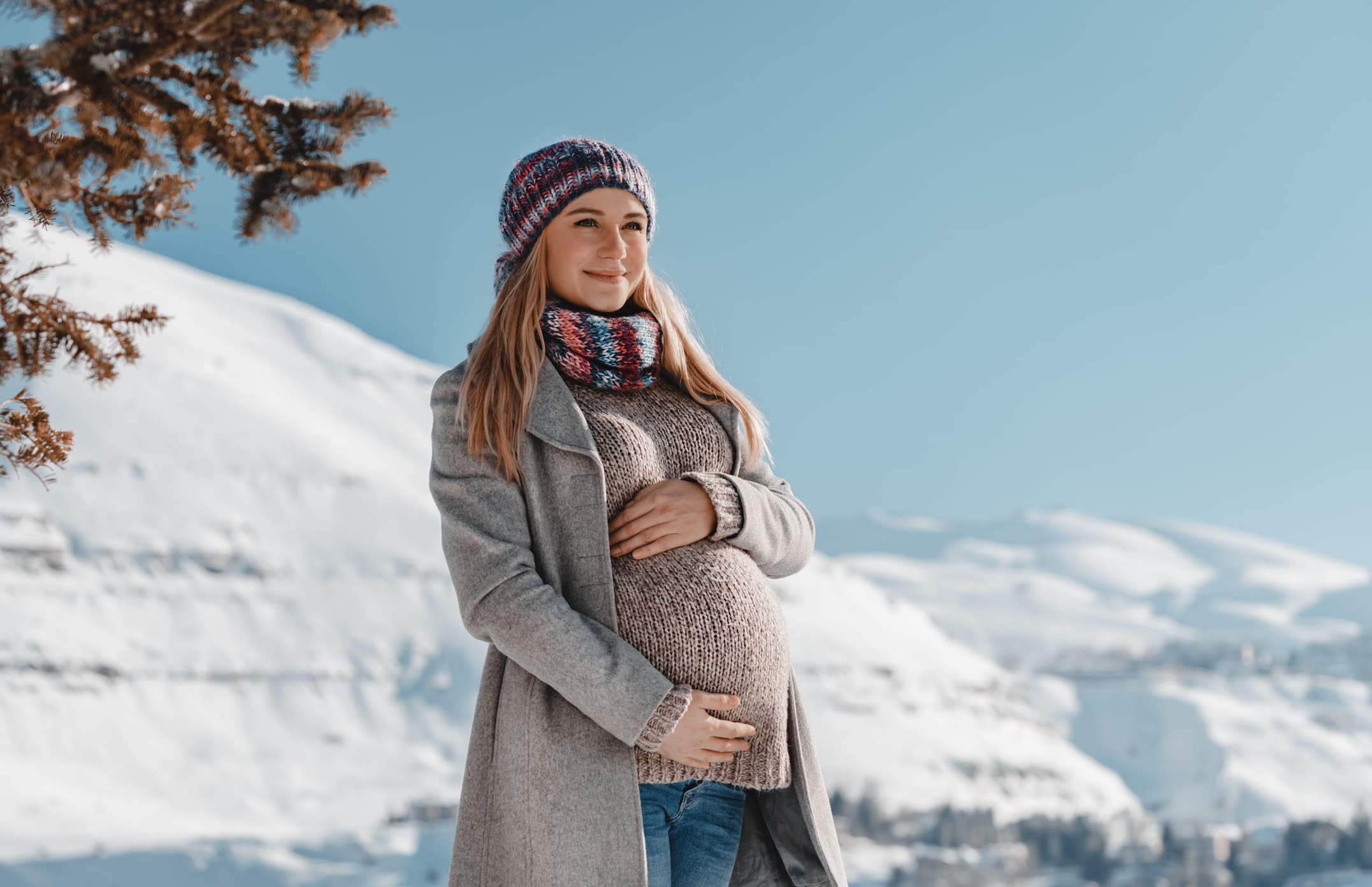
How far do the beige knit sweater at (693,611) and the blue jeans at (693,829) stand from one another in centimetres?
5

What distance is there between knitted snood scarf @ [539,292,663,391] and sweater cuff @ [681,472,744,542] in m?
0.27

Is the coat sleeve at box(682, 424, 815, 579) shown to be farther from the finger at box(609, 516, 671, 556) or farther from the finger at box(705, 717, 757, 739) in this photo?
the finger at box(705, 717, 757, 739)

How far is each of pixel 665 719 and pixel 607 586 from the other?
0.98 feet

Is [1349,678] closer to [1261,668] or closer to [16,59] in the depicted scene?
[1261,668]

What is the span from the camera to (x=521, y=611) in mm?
2678

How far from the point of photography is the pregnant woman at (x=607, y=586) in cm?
270

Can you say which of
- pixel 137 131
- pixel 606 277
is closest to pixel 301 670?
pixel 606 277

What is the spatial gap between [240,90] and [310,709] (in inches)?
4647

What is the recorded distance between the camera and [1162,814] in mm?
141125

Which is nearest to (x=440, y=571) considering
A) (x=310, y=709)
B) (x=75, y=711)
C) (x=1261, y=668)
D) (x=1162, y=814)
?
(x=310, y=709)

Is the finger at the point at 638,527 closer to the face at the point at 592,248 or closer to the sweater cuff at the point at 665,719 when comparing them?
the sweater cuff at the point at 665,719

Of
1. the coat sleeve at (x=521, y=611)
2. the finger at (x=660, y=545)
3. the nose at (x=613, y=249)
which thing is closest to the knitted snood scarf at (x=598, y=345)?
the nose at (x=613, y=249)

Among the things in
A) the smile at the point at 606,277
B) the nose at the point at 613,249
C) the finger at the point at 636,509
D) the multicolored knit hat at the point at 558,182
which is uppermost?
the multicolored knit hat at the point at 558,182

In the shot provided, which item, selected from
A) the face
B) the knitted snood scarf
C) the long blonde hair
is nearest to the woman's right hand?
the long blonde hair
